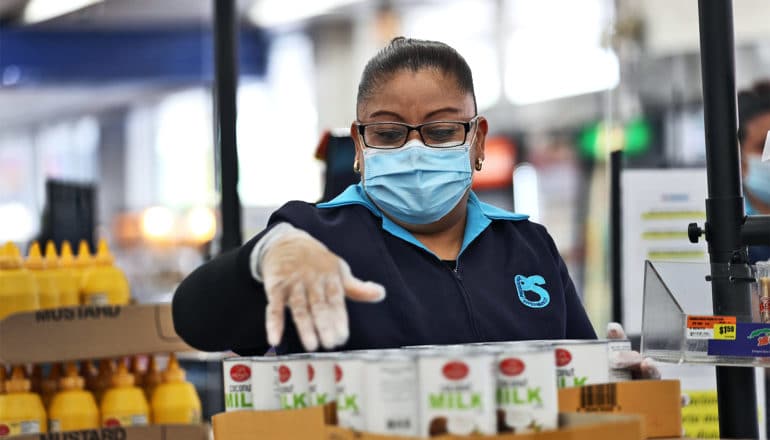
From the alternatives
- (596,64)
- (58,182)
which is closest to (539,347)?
(58,182)

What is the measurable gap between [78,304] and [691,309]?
2067mm

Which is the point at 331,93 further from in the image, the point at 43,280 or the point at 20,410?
the point at 20,410

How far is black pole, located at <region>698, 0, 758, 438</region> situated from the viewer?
7.10ft

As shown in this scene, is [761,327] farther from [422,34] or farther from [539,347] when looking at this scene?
[422,34]

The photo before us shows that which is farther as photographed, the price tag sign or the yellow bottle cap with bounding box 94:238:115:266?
the yellow bottle cap with bounding box 94:238:115:266

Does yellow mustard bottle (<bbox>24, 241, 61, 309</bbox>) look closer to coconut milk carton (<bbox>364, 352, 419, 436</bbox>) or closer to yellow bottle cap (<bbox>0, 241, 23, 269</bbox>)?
yellow bottle cap (<bbox>0, 241, 23, 269</bbox>)

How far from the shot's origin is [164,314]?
3416 mm

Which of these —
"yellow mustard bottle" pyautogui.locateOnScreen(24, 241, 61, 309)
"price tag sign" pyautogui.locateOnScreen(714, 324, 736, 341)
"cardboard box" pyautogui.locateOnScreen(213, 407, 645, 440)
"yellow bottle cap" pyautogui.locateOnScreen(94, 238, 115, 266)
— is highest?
"yellow bottle cap" pyautogui.locateOnScreen(94, 238, 115, 266)

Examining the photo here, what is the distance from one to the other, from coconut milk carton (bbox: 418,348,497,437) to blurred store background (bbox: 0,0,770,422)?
1884 millimetres

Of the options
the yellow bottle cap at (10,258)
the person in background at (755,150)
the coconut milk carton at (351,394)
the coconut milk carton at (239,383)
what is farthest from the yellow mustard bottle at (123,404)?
the person in background at (755,150)

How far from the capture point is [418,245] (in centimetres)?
230

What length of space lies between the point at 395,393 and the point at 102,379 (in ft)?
6.81

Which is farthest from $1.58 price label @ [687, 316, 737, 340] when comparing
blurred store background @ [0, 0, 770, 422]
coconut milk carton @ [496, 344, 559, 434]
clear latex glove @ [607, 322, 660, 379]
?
blurred store background @ [0, 0, 770, 422]

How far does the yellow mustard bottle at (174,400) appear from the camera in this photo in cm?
335
